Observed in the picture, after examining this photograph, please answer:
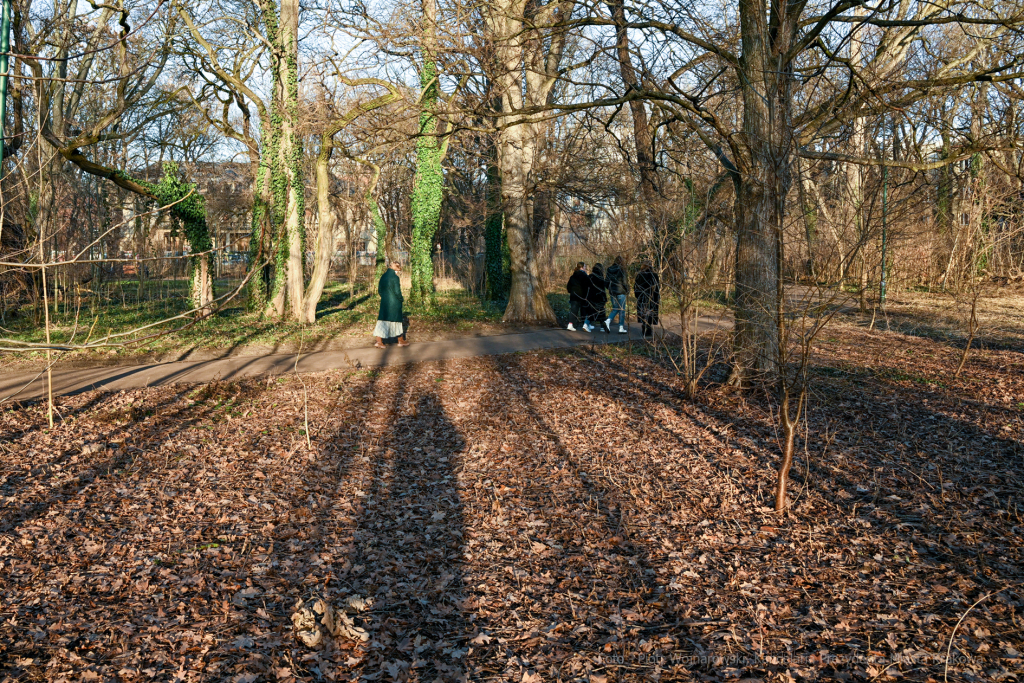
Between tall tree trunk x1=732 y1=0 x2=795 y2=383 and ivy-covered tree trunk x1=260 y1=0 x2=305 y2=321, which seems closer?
tall tree trunk x1=732 y1=0 x2=795 y2=383

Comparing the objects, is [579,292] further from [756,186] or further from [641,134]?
[756,186]

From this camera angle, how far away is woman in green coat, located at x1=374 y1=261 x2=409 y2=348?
14.4m

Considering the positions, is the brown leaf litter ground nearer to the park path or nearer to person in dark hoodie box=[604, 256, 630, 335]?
the park path

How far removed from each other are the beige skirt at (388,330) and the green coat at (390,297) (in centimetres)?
9

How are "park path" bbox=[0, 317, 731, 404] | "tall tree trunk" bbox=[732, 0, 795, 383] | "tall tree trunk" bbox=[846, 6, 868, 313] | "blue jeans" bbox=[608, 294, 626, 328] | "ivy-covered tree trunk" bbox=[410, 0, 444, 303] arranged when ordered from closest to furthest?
"tall tree trunk" bbox=[846, 6, 868, 313]
"tall tree trunk" bbox=[732, 0, 795, 383]
"park path" bbox=[0, 317, 731, 404]
"blue jeans" bbox=[608, 294, 626, 328]
"ivy-covered tree trunk" bbox=[410, 0, 444, 303]

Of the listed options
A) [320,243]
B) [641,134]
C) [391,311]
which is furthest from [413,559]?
[641,134]

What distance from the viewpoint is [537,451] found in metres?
7.80

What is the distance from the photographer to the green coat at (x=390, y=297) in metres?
14.3

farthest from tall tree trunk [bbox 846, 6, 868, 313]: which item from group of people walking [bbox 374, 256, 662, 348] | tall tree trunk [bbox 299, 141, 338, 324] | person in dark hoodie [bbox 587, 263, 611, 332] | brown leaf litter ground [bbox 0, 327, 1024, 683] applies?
tall tree trunk [bbox 299, 141, 338, 324]

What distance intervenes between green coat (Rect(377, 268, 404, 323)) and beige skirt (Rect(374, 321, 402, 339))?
9cm

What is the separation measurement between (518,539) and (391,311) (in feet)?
31.5

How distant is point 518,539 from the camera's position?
18.6ft

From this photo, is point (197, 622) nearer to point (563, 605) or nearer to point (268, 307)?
point (563, 605)

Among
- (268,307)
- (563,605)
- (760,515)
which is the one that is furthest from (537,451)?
(268,307)
